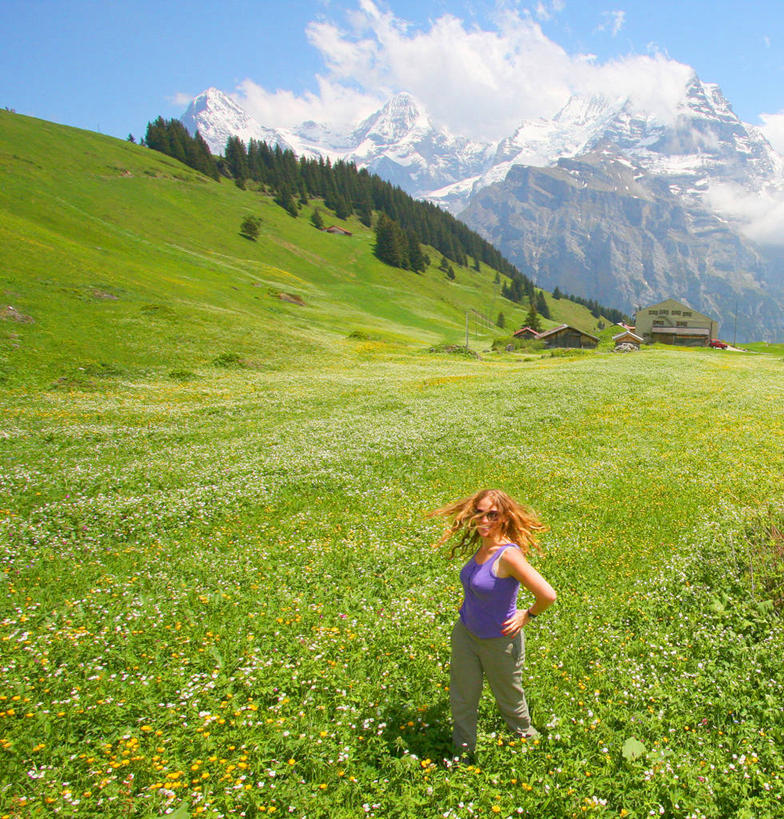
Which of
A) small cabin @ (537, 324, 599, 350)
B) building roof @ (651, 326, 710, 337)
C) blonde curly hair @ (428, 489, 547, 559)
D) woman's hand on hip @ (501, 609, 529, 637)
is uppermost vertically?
building roof @ (651, 326, 710, 337)

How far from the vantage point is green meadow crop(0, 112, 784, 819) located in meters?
5.78

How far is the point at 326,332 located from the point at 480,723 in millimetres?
73951

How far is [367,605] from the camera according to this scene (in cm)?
986

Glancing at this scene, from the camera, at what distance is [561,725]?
6.64 metres

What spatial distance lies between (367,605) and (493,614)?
469 centimetres

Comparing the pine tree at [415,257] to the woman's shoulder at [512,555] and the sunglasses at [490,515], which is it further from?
the woman's shoulder at [512,555]

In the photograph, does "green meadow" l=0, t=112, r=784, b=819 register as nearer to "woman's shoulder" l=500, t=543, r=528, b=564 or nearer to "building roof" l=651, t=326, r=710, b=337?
"woman's shoulder" l=500, t=543, r=528, b=564

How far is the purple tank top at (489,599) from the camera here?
18.8ft

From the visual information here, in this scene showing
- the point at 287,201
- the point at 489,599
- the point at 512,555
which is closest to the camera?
the point at 512,555

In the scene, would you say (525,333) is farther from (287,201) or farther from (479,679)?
(479,679)

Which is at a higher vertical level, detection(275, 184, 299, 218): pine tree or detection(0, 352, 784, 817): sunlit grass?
detection(275, 184, 299, 218): pine tree

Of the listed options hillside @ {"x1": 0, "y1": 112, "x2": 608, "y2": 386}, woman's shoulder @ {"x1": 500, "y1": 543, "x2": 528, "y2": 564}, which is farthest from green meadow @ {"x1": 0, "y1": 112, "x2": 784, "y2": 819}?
hillside @ {"x1": 0, "y1": 112, "x2": 608, "y2": 386}

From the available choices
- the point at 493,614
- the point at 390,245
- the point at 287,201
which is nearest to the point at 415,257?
the point at 390,245

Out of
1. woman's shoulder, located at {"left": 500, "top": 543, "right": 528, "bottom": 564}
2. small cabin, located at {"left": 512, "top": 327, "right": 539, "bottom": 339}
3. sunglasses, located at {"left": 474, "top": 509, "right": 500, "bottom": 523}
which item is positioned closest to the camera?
woman's shoulder, located at {"left": 500, "top": 543, "right": 528, "bottom": 564}
